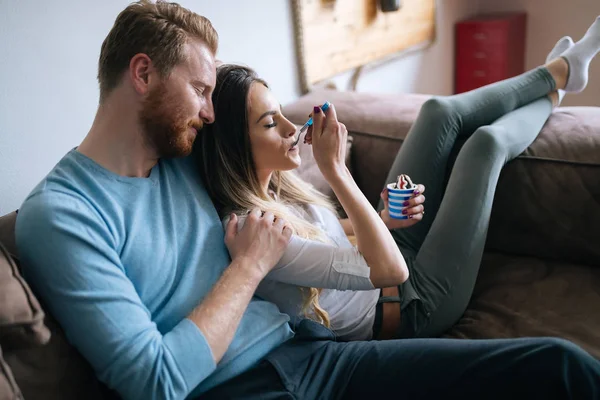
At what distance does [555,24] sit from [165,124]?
10.5 ft

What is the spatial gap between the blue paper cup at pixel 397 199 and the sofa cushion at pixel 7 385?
2.90 ft

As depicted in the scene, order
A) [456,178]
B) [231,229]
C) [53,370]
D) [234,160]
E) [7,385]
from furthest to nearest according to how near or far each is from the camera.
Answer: [456,178] → [234,160] → [231,229] → [53,370] → [7,385]

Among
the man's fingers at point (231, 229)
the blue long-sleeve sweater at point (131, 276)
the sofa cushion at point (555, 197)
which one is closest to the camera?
the blue long-sleeve sweater at point (131, 276)

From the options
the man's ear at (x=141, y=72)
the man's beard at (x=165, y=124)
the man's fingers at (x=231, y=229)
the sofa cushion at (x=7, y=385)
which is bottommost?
the sofa cushion at (x=7, y=385)

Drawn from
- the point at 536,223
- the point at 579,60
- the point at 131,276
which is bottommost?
the point at 536,223

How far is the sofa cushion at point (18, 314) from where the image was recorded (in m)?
0.84

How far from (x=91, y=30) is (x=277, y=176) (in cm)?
61

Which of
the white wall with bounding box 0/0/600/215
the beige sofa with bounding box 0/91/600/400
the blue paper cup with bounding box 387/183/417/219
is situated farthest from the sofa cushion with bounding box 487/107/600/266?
the white wall with bounding box 0/0/600/215

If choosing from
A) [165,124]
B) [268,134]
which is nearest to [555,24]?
[268,134]

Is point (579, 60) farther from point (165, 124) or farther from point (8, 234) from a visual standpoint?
point (8, 234)

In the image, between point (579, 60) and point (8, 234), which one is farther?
point (579, 60)

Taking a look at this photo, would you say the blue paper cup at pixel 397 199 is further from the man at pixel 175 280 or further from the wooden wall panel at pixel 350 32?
the wooden wall panel at pixel 350 32

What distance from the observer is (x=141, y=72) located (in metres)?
1.06

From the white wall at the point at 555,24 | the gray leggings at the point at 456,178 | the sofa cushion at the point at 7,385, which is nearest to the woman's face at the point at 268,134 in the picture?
the gray leggings at the point at 456,178
